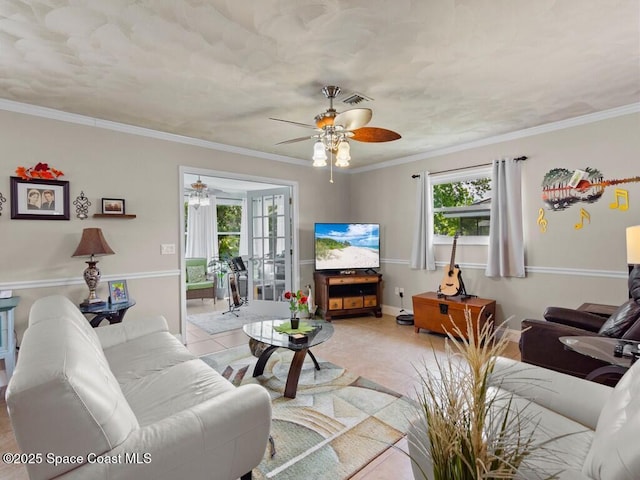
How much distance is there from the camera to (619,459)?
0.87 metres

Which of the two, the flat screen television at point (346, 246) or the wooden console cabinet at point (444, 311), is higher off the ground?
the flat screen television at point (346, 246)

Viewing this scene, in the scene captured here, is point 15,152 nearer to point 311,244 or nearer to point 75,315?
point 75,315

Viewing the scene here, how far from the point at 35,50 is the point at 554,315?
171 inches

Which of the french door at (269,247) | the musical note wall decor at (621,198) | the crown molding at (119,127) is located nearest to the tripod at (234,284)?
the french door at (269,247)

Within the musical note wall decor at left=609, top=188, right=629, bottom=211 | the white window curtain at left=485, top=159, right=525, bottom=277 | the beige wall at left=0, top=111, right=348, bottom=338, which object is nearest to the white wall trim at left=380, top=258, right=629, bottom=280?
the white window curtain at left=485, top=159, right=525, bottom=277

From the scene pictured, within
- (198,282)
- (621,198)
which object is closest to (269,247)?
(198,282)

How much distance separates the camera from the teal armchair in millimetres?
6125

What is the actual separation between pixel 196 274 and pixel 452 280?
4748mm

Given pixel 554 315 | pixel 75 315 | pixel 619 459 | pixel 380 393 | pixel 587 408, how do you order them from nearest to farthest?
pixel 619 459
pixel 587 408
pixel 75 315
pixel 380 393
pixel 554 315

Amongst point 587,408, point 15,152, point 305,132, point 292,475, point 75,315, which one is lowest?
point 292,475

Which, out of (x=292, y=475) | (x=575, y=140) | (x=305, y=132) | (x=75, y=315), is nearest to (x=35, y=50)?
(x=75, y=315)

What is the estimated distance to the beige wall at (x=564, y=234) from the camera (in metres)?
3.06

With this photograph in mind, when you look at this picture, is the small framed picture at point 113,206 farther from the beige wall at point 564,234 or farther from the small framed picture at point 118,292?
the beige wall at point 564,234

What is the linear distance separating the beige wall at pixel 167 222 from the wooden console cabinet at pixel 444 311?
1.19 feet
